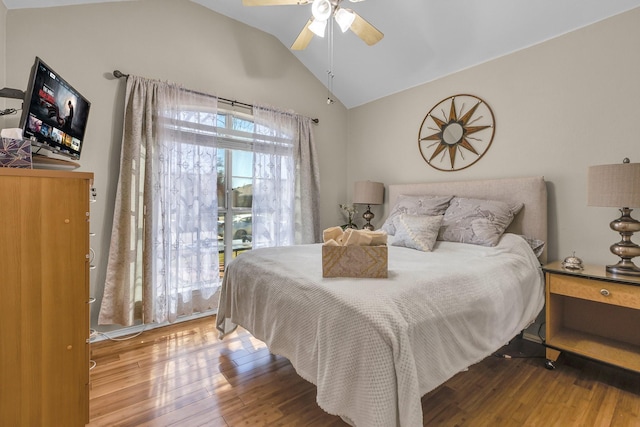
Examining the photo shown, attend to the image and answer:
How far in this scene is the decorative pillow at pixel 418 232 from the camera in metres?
2.39

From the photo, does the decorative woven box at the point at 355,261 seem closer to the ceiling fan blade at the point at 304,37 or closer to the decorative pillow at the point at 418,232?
the decorative pillow at the point at 418,232

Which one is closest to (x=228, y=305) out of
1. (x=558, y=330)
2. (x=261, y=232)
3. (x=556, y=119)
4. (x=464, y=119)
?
(x=261, y=232)

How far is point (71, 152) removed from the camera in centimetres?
206

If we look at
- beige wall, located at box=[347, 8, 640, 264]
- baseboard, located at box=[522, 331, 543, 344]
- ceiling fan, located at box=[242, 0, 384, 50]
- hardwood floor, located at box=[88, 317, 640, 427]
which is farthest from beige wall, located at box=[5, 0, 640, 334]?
ceiling fan, located at box=[242, 0, 384, 50]

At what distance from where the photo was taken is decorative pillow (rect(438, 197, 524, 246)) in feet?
7.70

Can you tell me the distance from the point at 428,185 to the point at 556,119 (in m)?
1.18

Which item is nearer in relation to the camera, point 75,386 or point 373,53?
point 75,386

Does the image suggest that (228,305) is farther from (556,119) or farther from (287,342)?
(556,119)

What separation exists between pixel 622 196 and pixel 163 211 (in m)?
3.43

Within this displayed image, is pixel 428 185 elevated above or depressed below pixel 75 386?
above

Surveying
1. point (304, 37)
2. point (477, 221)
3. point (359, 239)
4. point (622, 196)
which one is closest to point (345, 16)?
point (304, 37)

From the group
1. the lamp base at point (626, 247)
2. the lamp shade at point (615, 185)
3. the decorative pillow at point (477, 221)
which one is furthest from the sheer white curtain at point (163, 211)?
the lamp base at point (626, 247)

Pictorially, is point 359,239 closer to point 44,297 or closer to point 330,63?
point 44,297

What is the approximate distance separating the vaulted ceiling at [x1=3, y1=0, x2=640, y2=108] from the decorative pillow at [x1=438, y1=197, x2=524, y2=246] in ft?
4.78
